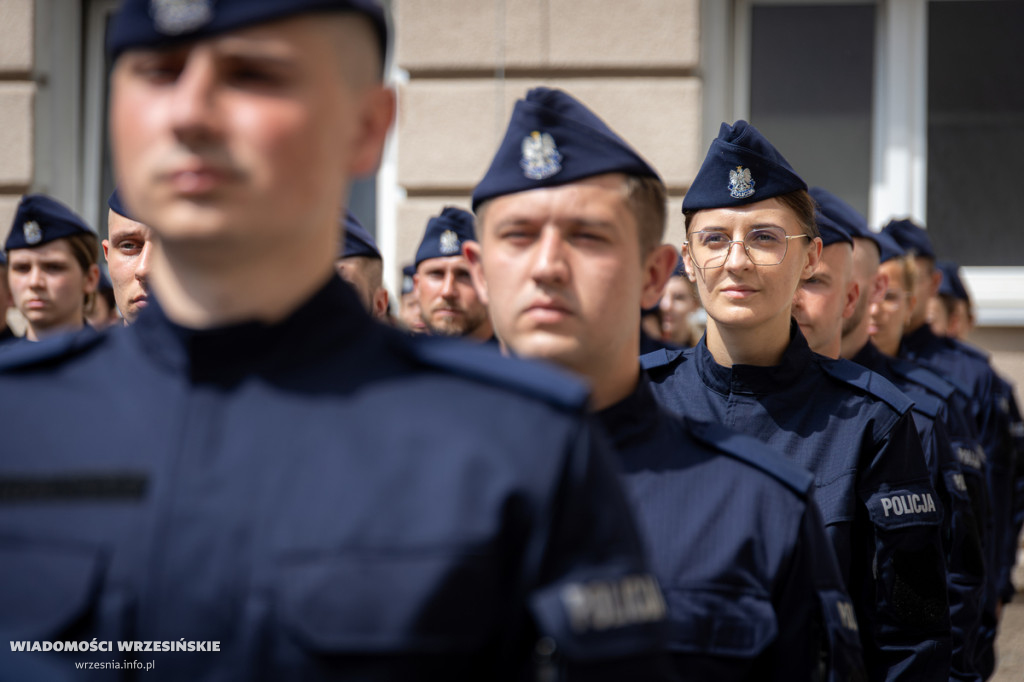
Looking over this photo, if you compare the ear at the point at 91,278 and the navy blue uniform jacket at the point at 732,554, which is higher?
the ear at the point at 91,278

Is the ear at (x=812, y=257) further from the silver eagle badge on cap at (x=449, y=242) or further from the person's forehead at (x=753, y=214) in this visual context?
the silver eagle badge on cap at (x=449, y=242)

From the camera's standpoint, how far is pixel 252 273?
4.68 ft

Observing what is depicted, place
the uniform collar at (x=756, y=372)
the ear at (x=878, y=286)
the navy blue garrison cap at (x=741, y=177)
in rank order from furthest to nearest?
the ear at (x=878, y=286)
the navy blue garrison cap at (x=741, y=177)
the uniform collar at (x=756, y=372)

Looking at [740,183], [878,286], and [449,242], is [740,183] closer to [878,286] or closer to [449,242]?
[878,286]

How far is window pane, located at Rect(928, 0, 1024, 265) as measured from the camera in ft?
25.6

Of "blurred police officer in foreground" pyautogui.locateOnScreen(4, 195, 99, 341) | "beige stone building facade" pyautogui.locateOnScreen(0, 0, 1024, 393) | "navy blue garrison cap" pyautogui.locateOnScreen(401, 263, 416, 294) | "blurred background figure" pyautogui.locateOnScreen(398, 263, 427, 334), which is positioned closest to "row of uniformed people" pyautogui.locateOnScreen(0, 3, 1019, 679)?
"blurred police officer in foreground" pyautogui.locateOnScreen(4, 195, 99, 341)

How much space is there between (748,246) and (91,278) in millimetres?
2716

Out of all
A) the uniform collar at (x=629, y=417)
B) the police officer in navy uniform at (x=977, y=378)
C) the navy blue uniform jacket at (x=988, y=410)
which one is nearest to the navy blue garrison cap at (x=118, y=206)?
the uniform collar at (x=629, y=417)

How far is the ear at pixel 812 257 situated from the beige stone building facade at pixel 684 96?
11.1ft

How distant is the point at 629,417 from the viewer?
232cm

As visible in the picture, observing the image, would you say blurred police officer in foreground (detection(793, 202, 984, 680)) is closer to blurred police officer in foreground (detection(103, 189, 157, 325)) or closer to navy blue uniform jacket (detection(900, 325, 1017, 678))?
blurred police officer in foreground (detection(103, 189, 157, 325))

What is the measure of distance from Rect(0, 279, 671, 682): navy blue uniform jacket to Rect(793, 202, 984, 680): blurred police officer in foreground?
8.71 ft

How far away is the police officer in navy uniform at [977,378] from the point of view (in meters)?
6.61

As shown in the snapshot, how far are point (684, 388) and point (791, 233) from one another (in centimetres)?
52
